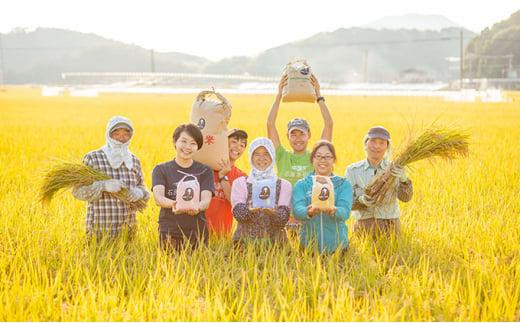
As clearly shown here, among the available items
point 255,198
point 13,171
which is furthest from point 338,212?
point 13,171

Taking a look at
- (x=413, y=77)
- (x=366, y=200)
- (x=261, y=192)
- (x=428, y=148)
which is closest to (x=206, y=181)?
(x=261, y=192)

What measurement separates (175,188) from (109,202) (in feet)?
1.73

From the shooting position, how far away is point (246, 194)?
3.58 meters

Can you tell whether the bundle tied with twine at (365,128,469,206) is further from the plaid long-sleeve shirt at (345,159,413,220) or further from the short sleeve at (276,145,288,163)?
the short sleeve at (276,145,288,163)

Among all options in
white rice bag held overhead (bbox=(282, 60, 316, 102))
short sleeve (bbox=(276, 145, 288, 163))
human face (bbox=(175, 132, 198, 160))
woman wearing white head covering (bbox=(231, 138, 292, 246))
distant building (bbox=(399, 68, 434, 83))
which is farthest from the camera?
distant building (bbox=(399, 68, 434, 83))

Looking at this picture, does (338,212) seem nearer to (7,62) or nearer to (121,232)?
(121,232)

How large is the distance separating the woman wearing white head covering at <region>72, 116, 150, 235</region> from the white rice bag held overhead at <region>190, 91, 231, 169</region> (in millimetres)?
481

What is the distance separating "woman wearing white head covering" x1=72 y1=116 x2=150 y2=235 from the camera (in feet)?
12.2

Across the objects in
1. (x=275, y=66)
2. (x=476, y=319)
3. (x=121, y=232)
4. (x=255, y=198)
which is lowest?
(x=476, y=319)

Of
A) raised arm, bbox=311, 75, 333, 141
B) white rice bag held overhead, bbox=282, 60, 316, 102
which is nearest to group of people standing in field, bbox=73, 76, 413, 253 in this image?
raised arm, bbox=311, 75, 333, 141

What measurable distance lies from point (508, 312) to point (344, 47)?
658 ft

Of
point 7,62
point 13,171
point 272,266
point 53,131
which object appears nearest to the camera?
point 272,266

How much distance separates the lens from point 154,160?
7953 mm

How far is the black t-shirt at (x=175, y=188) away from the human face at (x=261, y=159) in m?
0.35
